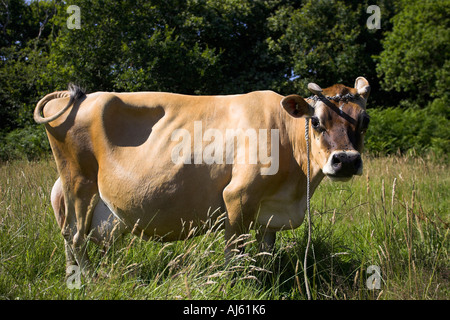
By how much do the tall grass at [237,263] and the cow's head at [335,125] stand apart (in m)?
0.37

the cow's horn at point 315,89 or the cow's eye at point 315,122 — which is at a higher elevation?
the cow's horn at point 315,89

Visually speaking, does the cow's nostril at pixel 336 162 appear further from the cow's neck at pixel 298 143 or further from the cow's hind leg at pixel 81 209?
the cow's hind leg at pixel 81 209

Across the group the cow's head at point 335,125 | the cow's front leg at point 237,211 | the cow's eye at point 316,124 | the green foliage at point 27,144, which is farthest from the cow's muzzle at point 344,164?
the green foliage at point 27,144

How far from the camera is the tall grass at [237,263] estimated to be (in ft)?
8.69

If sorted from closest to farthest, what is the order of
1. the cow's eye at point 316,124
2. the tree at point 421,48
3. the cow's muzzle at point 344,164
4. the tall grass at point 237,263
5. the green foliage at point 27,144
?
the tall grass at point 237,263 < the cow's muzzle at point 344,164 < the cow's eye at point 316,124 < the green foliage at point 27,144 < the tree at point 421,48

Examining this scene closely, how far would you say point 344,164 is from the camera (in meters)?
2.77

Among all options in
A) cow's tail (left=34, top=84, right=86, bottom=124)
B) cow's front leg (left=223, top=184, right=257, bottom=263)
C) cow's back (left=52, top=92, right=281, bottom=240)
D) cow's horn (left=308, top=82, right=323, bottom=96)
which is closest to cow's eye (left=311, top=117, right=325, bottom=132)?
cow's horn (left=308, top=82, right=323, bottom=96)

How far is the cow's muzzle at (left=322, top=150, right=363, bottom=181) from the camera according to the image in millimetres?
2766

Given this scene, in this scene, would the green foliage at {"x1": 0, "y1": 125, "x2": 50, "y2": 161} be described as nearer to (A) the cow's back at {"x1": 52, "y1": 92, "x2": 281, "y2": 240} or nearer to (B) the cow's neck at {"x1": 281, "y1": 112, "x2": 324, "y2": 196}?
(A) the cow's back at {"x1": 52, "y1": 92, "x2": 281, "y2": 240}

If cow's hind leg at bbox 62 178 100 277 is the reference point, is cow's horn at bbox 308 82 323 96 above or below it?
above

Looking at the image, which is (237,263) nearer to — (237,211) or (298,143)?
(237,211)

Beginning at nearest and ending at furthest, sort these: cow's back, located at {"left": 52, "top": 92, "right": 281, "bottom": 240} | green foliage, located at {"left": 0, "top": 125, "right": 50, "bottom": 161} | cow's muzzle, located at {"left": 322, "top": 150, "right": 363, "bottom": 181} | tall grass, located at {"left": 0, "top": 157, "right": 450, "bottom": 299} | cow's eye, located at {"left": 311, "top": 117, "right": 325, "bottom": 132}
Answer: tall grass, located at {"left": 0, "top": 157, "right": 450, "bottom": 299} → cow's muzzle, located at {"left": 322, "top": 150, "right": 363, "bottom": 181} → cow's eye, located at {"left": 311, "top": 117, "right": 325, "bottom": 132} → cow's back, located at {"left": 52, "top": 92, "right": 281, "bottom": 240} → green foliage, located at {"left": 0, "top": 125, "right": 50, "bottom": 161}
